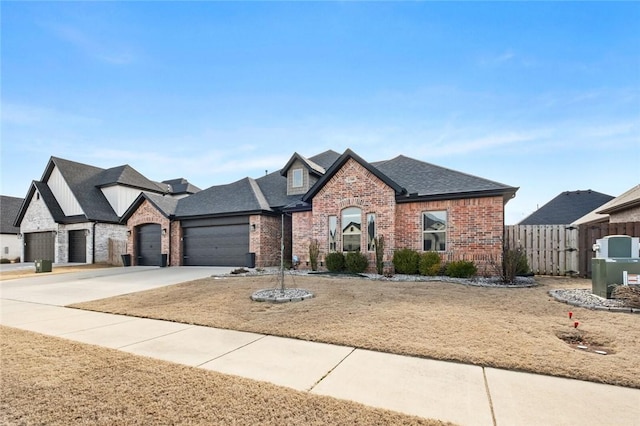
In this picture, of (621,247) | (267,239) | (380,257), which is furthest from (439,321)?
(267,239)

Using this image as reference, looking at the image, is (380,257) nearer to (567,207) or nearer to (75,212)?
(567,207)

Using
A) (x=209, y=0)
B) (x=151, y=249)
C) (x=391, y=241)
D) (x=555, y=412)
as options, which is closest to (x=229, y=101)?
(x=209, y=0)

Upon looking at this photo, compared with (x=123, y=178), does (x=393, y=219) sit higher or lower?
lower

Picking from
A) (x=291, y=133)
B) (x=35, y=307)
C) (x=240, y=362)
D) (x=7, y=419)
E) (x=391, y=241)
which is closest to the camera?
(x=7, y=419)

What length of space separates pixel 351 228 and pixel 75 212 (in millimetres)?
22684

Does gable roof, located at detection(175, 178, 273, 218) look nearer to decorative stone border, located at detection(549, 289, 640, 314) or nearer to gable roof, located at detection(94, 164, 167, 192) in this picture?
gable roof, located at detection(94, 164, 167, 192)

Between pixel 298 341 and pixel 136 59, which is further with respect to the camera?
pixel 136 59

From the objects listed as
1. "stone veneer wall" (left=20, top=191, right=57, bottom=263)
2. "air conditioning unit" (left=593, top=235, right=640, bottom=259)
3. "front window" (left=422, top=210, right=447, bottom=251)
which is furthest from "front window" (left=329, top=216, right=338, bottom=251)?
"stone veneer wall" (left=20, top=191, right=57, bottom=263)

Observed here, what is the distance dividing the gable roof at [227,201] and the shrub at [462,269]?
9.67 m

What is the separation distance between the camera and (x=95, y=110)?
574 inches

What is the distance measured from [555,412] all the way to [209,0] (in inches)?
502

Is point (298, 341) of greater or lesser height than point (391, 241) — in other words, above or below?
below

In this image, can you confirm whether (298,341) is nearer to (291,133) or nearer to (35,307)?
(35,307)

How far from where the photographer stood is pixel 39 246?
24.9 meters
